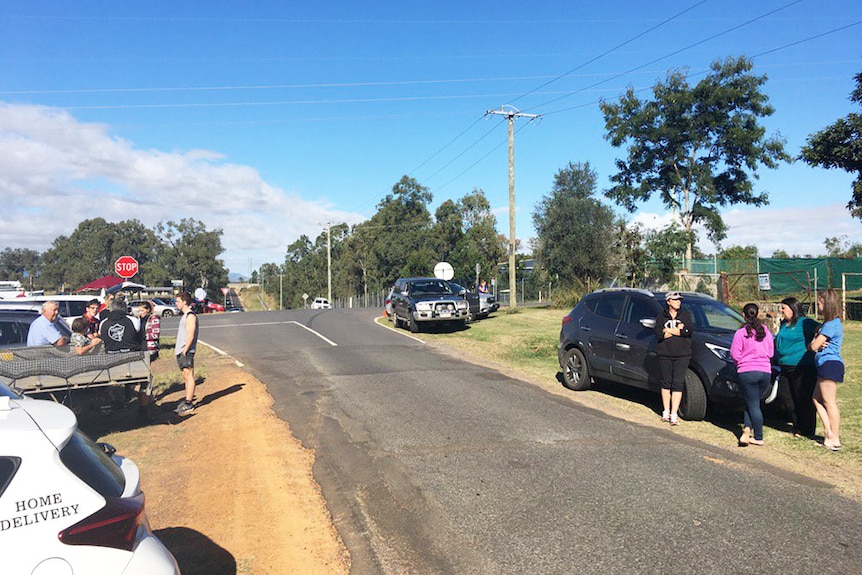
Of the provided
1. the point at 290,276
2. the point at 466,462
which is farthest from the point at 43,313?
the point at 290,276

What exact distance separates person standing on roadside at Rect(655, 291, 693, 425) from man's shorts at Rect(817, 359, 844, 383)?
158cm

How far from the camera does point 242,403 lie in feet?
32.0

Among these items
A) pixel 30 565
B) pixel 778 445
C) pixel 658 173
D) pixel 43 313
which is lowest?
pixel 778 445

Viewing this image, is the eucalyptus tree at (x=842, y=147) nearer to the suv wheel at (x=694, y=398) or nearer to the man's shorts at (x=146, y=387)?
the suv wheel at (x=694, y=398)

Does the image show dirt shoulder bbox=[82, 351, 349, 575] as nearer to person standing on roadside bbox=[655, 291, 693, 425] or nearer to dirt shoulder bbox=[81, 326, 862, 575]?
dirt shoulder bbox=[81, 326, 862, 575]

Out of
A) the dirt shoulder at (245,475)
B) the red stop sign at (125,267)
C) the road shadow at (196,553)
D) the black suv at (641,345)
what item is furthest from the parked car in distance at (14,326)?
the red stop sign at (125,267)

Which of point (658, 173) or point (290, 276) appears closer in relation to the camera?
point (658, 173)

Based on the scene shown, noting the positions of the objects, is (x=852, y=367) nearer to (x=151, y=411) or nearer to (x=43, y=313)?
(x=151, y=411)

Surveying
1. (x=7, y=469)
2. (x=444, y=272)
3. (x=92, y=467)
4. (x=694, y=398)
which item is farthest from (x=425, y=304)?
(x=7, y=469)

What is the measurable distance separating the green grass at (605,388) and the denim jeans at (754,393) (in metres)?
0.31

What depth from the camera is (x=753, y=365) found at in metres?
7.02

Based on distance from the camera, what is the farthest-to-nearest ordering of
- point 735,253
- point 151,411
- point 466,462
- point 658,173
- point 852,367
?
point 735,253, point 658,173, point 852,367, point 151,411, point 466,462

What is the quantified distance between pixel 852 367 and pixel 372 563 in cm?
1174

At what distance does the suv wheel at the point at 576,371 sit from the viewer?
34.3 ft
